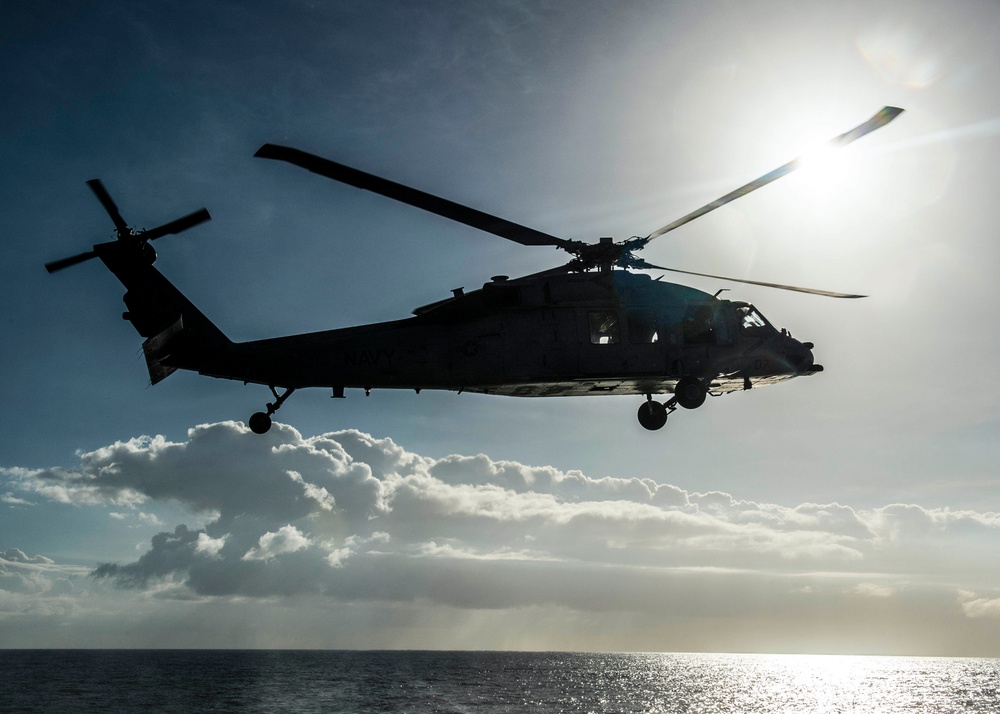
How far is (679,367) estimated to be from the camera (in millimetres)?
21531

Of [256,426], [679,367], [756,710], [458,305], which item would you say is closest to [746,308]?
[679,367]

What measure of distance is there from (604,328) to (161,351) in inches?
479

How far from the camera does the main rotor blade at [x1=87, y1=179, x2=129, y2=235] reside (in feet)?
68.4

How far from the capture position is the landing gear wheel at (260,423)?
→ 793 inches

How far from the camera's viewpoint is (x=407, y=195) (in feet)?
59.5

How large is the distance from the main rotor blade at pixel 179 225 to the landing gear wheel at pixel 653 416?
13.9 meters

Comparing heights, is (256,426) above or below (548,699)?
above

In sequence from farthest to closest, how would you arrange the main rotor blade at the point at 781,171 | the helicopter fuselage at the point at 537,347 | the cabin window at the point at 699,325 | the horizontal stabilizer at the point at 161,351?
1. the cabin window at the point at 699,325
2. the helicopter fuselage at the point at 537,347
3. the horizontal stabilizer at the point at 161,351
4. the main rotor blade at the point at 781,171

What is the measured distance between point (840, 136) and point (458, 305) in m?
10.3

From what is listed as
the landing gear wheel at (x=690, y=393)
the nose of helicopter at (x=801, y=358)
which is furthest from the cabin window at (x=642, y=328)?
the nose of helicopter at (x=801, y=358)

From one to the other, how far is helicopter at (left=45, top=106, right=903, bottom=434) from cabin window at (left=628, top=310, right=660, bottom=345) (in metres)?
0.03

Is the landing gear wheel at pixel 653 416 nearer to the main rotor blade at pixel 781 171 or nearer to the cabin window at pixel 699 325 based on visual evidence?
the cabin window at pixel 699 325

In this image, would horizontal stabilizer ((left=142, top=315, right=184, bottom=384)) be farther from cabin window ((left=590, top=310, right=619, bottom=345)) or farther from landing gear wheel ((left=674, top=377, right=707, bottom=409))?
landing gear wheel ((left=674, top=377, right=707, bottom=409))

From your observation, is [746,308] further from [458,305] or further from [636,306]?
[458,305]
